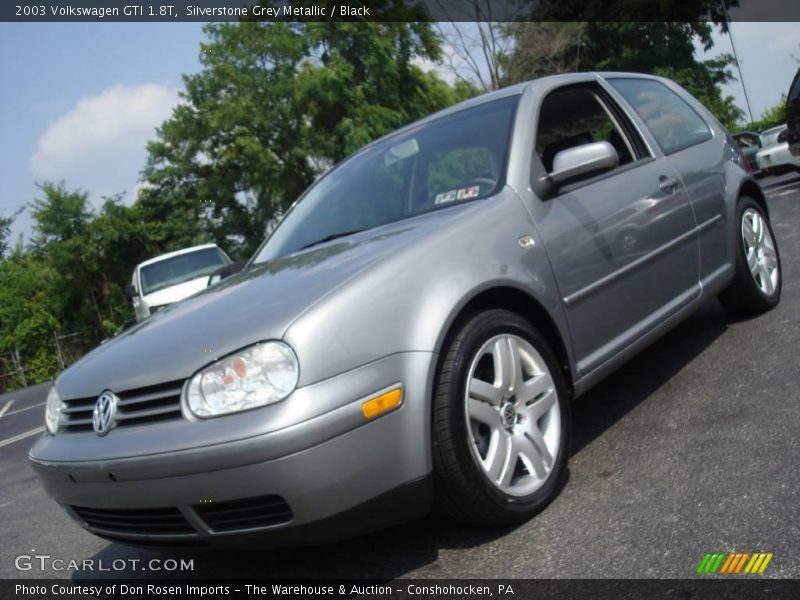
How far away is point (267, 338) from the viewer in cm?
237

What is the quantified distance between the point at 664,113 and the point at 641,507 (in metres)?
2.55

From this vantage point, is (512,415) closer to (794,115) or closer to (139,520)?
(139,520)

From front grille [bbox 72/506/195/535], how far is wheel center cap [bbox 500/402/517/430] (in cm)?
106

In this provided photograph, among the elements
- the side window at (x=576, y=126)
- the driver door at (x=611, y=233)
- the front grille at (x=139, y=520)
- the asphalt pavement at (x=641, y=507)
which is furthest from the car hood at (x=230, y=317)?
the side window at (x=576, y=126)

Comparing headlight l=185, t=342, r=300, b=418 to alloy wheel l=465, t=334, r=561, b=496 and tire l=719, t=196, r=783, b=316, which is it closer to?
alloy wheel l=465, t=334, r=561, b=496

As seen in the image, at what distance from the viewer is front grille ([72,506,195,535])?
7.97 feet

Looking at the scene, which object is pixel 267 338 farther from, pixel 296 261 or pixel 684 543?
pixel 684 543

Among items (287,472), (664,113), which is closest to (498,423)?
(287,472)

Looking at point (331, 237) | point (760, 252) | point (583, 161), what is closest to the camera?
point (583, 161)

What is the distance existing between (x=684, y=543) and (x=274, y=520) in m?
1.19

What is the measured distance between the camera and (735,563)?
2213 millimetres

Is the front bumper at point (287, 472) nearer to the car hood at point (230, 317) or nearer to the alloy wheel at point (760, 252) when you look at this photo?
the car hood at point (230, 317)

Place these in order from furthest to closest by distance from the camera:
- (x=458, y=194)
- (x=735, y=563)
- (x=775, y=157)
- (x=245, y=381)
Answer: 1. (x=775, y=157)
2. (x=458, y=194)
3. (x=245, y=381)
4. (x=735, y=563)

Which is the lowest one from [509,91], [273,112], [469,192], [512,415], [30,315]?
[30,315]
